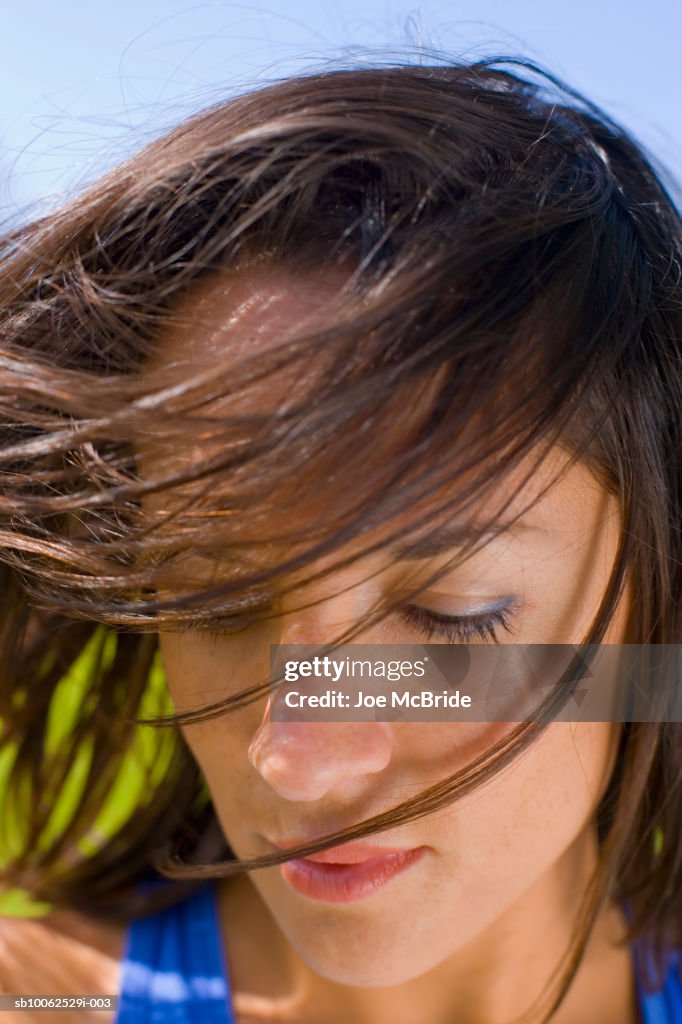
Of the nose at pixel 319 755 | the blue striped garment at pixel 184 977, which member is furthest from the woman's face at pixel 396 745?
the blue striped garment at pixel 184 977

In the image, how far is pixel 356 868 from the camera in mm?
1030

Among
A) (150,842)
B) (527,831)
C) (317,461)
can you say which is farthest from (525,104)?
(150,842)

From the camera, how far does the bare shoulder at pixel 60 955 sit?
135 centimetres

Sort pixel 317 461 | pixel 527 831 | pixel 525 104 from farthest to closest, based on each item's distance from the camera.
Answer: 1. pixel 525 104
2. pixel 527 831
3. pixel 317 461

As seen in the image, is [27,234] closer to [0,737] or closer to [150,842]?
[0,737]

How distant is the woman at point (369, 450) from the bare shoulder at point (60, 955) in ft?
0.29

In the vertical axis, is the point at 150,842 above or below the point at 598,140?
below

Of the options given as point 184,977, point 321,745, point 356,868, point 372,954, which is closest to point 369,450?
point 321,745

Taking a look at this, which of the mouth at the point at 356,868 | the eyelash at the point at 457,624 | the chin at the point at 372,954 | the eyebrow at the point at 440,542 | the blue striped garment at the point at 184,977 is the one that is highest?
the eyebrow at the point at 440,542

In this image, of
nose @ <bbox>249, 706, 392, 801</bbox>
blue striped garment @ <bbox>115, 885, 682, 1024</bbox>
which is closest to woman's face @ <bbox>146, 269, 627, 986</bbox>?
nose @ <bbox>249, 706, 392, 801</bbox>

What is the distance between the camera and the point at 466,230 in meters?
0.93

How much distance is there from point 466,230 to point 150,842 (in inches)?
45.9

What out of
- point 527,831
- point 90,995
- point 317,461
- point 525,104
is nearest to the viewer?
point 317,461

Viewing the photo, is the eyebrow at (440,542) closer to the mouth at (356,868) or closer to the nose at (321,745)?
the nose at (321,745)
